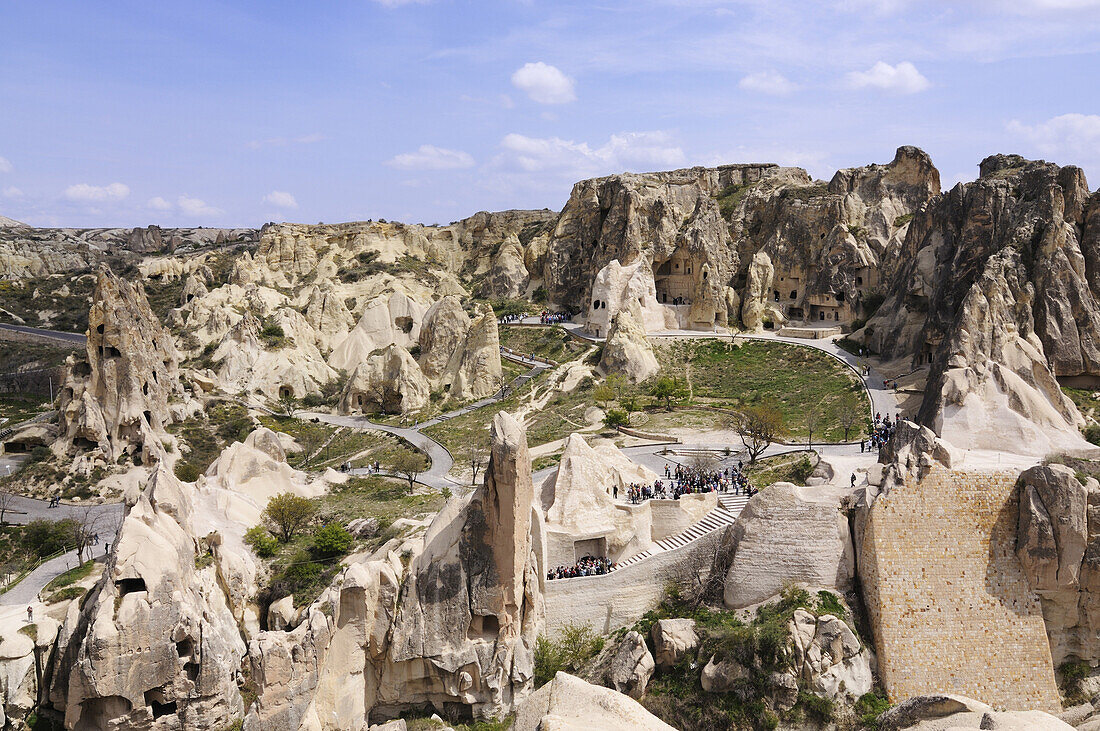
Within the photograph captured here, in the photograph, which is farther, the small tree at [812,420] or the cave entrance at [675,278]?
the cave entrance at [675,278]

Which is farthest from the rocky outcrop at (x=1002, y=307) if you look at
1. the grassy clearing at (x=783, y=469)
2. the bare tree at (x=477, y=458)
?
the bare tree at (x=477, y=458)

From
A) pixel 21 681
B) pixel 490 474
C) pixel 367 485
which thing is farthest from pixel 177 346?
pixel 490 474

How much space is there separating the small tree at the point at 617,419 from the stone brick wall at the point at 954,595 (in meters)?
22.0

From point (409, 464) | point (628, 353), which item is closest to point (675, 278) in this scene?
point (628, 353)

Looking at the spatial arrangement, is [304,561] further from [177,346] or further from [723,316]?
[177,346]

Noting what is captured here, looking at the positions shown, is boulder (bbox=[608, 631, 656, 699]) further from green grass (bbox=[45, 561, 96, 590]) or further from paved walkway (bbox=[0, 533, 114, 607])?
paved walkway (bbox=[0, 533, 114, 607])

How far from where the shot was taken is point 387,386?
59.5 meters

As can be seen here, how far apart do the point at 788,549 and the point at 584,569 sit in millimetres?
6950

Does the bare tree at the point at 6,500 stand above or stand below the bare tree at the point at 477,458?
below

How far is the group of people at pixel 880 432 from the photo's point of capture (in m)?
38.2

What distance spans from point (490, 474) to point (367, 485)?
754 inches

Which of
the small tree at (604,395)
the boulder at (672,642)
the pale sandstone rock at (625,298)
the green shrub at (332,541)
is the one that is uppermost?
the pale sandstone rock at (625,298)

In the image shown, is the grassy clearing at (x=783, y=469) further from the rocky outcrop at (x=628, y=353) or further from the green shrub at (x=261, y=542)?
the green shrub at (x=261, y=542)

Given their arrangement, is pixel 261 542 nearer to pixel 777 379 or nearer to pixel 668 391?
pixel 668 391
